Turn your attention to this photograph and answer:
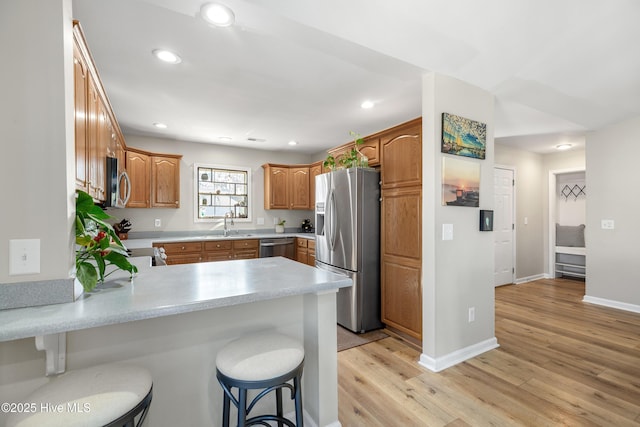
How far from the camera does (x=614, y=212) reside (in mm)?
3832

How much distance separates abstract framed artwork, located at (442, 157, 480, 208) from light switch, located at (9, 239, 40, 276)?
2.44 m

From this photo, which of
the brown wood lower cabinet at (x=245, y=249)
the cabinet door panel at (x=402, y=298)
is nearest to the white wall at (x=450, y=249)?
the cabinet door panel at (x=402, y=298)

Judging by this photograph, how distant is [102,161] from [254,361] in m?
2.32

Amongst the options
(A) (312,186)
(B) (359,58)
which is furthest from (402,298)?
(A) (312,186)

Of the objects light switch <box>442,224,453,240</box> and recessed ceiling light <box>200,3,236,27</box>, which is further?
light switch <box>442,224,453,240</box>

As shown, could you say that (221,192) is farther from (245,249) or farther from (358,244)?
(358,244)

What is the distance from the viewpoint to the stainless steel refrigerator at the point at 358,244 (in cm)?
313

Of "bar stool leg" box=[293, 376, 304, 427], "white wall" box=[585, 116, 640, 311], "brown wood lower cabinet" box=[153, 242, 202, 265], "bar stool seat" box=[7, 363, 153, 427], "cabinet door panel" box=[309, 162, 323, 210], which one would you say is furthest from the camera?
"cabinet door panel" box=[309, 162, 323, 210]

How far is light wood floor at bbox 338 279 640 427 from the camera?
5.92 feet

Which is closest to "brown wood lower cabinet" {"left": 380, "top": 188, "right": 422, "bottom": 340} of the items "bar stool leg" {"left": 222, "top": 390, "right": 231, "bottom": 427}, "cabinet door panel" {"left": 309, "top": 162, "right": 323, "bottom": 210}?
"bar stool leg" {"left": 222, "top": 390, "right": 231, "bottom": 427}

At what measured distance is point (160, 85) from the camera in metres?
2.79

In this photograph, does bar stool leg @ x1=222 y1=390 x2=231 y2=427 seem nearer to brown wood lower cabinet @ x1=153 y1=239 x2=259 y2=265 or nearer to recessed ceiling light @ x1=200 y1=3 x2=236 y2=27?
recessed ceiling light @ x1=200 y1=3 x2=236 y2=27

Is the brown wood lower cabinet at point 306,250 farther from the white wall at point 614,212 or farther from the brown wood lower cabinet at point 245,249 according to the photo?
the white wall at point 614,212

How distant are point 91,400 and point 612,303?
5567 mm
